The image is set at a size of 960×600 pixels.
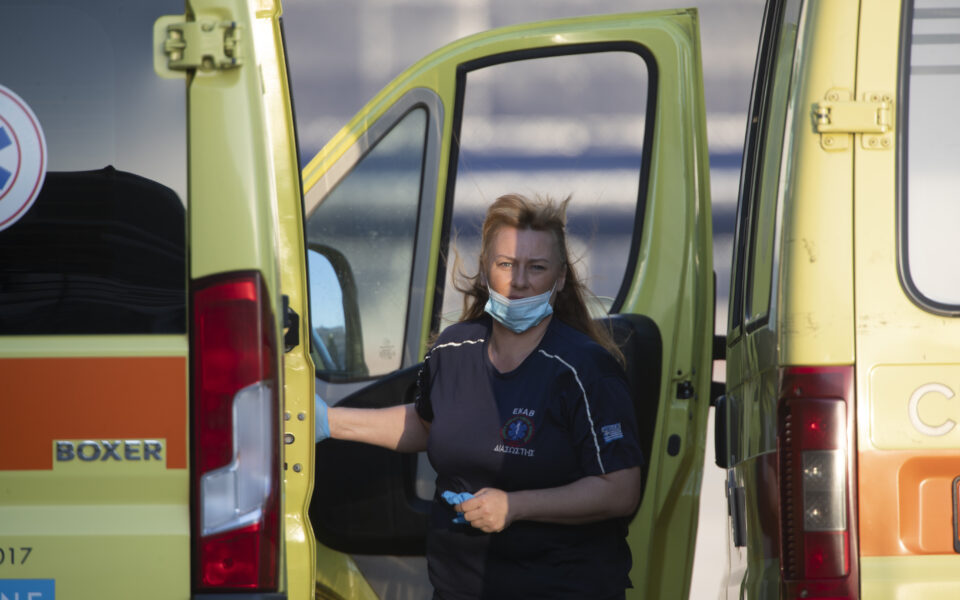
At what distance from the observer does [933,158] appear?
83.4 inches

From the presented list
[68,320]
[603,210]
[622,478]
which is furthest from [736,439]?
[68,320]

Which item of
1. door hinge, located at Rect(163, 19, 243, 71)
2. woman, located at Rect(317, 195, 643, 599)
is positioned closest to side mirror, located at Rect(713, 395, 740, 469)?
woman, located at Rect(317, 195, 643, 599)

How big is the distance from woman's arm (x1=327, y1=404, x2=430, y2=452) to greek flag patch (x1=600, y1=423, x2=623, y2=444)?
592 millimetres

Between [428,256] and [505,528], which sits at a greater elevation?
[428,256]

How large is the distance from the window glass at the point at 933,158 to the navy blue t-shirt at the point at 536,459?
33.7 inches

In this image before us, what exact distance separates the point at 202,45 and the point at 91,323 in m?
0.55

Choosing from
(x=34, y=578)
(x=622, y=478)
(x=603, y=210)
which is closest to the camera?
(x=34, y=578)

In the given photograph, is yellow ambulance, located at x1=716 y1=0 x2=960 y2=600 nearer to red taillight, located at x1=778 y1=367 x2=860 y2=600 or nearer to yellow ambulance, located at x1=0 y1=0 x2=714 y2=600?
red taillight, located at x1=778 y1=367 x2=860 y2=600

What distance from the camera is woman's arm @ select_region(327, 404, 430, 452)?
9.80 feet

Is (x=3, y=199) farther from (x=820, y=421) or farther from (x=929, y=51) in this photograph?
(x=929, y=51)

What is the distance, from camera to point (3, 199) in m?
1.94

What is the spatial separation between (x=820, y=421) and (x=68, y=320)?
1.49 m

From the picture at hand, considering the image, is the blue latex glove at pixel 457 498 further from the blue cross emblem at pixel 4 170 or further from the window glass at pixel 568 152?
the blue cross emblem at pixel 4 170

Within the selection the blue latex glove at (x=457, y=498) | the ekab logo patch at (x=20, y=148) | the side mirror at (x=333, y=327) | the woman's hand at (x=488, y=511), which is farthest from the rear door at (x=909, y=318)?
the side mirror at (x=333, y=327)
